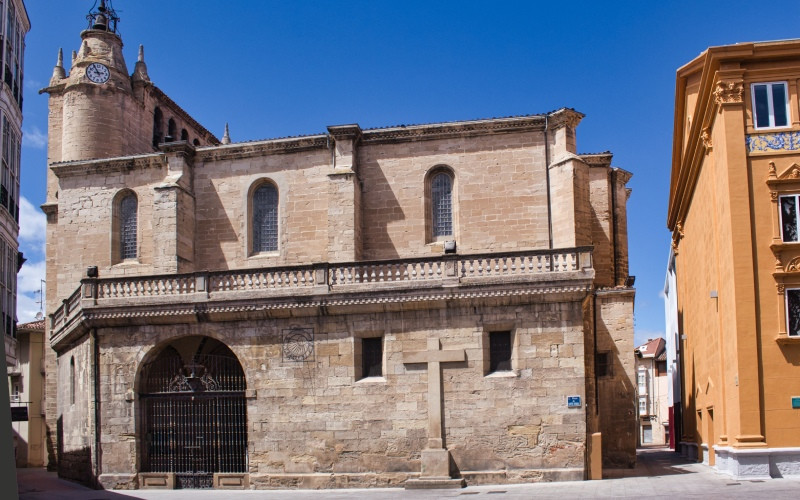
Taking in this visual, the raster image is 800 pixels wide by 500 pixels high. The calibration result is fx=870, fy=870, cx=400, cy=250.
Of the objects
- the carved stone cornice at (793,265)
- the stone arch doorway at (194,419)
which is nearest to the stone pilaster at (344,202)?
the stone arch doorway at (194,419)

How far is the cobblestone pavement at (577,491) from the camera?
52.8 ft

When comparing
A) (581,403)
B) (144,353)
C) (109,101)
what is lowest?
(581,403)

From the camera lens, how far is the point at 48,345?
1169 inches

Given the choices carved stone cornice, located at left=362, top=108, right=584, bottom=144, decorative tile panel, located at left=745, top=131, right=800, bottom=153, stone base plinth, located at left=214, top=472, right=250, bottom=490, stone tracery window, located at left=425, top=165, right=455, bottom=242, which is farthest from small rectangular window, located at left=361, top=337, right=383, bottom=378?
decorative tile panel, located at left=745, top=131, right=800, bottom=153

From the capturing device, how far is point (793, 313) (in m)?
17.9

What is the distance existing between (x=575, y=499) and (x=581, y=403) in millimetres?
3769

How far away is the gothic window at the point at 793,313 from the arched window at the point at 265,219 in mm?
14569

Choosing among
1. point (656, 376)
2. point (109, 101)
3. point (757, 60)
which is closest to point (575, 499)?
point (757, 60)

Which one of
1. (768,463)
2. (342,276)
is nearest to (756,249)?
(768,463)

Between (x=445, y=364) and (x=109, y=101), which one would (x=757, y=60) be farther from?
(x=109, y=101)

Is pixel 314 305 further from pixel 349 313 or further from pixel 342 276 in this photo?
pixel 342 276

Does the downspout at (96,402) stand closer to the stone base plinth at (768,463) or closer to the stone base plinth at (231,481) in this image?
the stone base plinth at (231,481)

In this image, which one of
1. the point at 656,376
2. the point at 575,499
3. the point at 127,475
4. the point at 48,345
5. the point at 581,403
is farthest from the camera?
the point at 656,376

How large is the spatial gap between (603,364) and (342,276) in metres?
7.99
